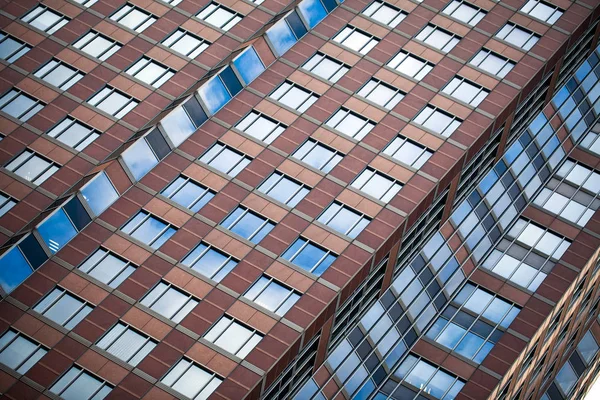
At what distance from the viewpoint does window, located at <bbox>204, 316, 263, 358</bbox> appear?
57625mm

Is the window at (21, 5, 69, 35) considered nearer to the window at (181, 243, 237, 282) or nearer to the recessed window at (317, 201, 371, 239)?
the window at (181, 243, 237, 282)

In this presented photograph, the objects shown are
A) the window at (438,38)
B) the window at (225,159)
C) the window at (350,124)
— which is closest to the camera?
the window at (225,159)

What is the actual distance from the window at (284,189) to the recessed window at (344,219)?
6.87 ft

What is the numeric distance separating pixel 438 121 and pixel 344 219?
36.5 ft

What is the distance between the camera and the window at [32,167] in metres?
66.3

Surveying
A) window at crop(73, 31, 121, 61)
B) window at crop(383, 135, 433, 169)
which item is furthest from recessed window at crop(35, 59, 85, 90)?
window at crop(383, 135, 433, 169)

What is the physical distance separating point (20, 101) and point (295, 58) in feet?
63.4

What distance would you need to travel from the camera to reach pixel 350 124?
69062 mm

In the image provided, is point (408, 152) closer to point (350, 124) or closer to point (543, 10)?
point (350, 124)

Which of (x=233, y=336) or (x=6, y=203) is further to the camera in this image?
(x=6, y=203)

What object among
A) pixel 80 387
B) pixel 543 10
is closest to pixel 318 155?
pixel 80 387

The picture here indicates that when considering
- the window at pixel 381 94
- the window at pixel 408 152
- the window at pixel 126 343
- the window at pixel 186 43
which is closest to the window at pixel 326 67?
the window at pixel 381 94

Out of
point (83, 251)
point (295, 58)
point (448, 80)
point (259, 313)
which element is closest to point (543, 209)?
point (448, 80)

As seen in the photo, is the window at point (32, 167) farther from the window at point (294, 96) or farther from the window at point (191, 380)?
the window at point (191, 380)
